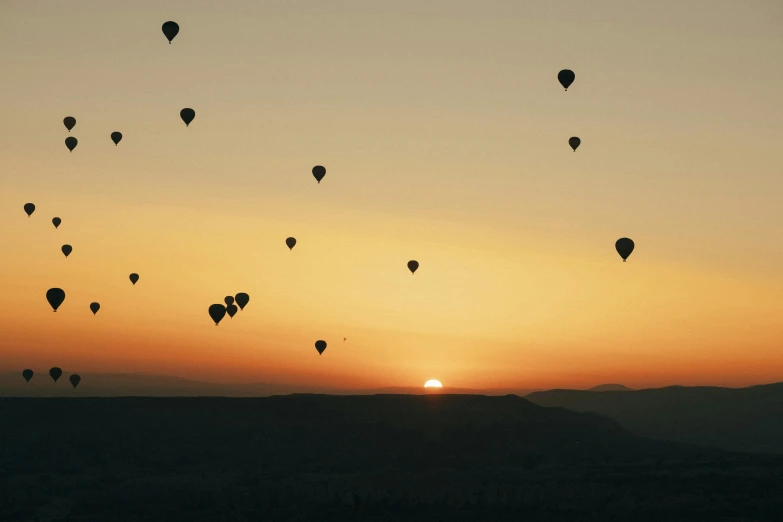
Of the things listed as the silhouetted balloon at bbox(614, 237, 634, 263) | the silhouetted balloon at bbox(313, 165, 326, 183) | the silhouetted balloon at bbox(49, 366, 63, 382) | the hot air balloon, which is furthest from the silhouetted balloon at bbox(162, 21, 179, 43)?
the silhouetted balloon at bbox(49, 366, 63, 382)

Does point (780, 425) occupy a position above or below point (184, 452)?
above

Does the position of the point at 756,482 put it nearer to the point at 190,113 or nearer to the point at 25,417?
the point at 190,113

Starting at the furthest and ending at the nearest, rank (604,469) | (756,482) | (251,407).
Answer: (251,407) < (604,469) < (756,482)

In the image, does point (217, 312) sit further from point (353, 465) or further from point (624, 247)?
point (624, 247)

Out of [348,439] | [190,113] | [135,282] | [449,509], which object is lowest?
[449,509]

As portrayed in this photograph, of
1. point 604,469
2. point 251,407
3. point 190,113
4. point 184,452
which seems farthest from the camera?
point 251,407

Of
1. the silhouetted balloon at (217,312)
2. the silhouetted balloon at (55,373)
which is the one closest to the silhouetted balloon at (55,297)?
the silhouetted balloon at (217,312)

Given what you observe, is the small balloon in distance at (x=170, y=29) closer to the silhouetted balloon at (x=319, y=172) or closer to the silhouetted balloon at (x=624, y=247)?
the silhouetted balloon at (x=319, y=172)

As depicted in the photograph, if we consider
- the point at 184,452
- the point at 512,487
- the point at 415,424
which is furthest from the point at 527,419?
the point at 512,487
